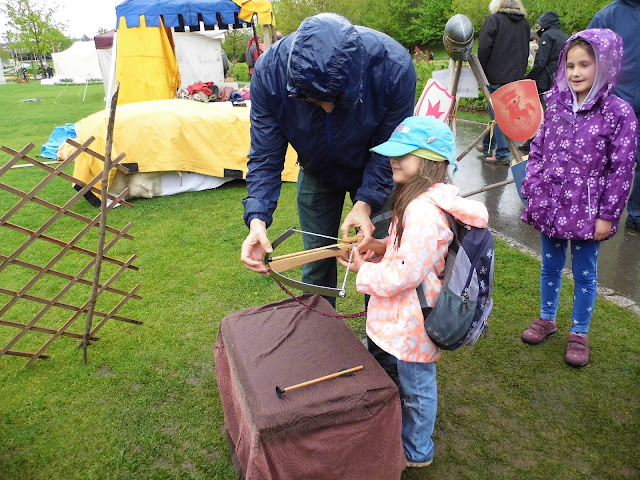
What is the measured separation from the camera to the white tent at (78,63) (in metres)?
28.9

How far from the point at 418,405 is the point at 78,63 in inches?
1318

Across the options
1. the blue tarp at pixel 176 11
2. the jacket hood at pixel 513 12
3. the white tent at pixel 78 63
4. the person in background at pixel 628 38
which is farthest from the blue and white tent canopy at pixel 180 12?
the white tent at pixel 78 63

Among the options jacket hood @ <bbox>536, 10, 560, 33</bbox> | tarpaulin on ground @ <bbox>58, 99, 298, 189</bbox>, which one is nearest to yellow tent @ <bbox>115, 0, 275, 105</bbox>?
tarpaulin on ground @ <bbox>58, 99, 298, 189</bbox>

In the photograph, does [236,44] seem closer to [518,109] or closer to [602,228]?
[518,109]

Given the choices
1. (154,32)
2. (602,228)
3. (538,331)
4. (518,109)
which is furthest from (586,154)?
(154,32)

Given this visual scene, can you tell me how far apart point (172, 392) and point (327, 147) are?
151 cm

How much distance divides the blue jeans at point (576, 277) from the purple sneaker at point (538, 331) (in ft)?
0.12

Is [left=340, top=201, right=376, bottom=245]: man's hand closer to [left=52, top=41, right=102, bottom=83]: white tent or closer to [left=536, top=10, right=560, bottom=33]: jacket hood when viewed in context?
[left=536, top=10, right=560, bottom=33]: jacket hood

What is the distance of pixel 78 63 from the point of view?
29297mm

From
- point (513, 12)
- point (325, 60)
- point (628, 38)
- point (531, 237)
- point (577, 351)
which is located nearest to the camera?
point (325, 60)

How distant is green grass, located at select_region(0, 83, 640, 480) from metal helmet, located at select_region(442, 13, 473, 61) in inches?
67.1

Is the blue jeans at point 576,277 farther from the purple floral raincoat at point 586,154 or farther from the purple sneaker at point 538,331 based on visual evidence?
the purple floral raincoat at point 586,154

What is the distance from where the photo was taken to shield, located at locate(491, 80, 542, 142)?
3482mm

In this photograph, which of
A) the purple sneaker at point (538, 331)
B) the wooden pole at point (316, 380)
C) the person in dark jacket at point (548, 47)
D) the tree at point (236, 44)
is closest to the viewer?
the wooden pole at point (316, 380)
